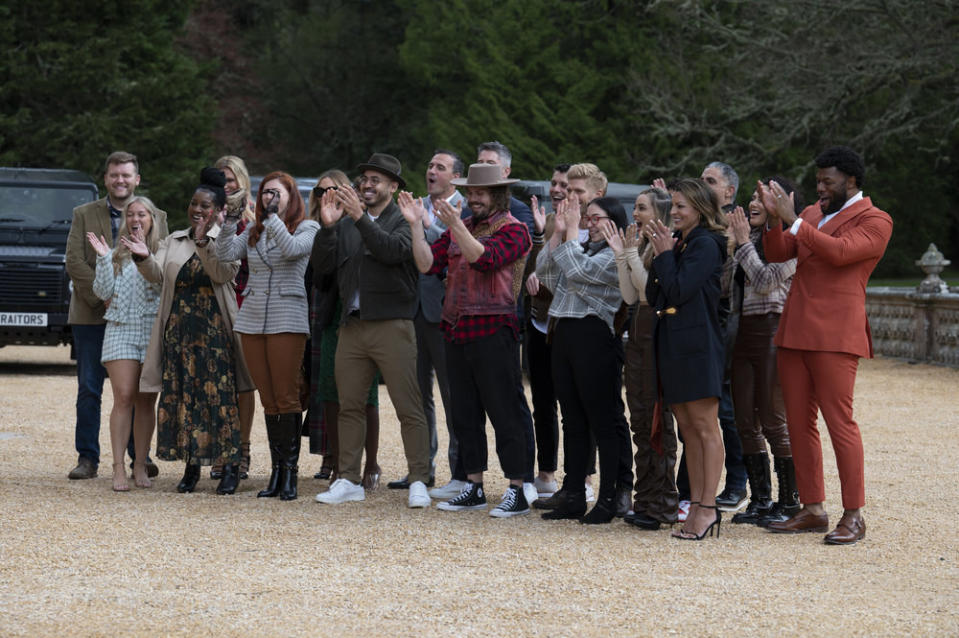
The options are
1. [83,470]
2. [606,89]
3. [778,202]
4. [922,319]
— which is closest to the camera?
[778,202]

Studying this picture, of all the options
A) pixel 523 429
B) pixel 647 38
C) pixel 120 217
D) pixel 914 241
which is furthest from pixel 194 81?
pixel 523 429

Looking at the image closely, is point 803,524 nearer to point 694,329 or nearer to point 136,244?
point 694,329

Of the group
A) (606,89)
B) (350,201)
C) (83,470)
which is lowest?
(83,470)

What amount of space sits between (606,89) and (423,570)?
23468mm

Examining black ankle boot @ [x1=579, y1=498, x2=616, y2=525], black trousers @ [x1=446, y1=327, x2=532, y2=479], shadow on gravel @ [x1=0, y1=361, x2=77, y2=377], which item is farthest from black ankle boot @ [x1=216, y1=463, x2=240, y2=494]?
shadow on gravel @ [x1=0, y1=361, x2=77, y2=377]

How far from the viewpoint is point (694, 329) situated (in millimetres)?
6184

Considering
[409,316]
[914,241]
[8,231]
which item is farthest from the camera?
[914,241]

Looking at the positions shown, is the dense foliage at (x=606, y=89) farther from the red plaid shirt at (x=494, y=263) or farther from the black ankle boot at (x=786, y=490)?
the red plaid shirt at (x=494, y=263)

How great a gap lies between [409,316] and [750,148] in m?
18.7

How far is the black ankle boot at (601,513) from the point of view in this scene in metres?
6.61

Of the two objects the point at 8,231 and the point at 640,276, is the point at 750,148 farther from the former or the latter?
the point at 640,276

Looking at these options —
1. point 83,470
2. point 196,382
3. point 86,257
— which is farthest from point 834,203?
point 83,470

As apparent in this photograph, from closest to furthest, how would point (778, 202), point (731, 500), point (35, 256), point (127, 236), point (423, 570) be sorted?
1. point (423, 570)
2. point (778, 202)
3. point (731, 500)
4. point (127, 236)
5. point (35, 256)

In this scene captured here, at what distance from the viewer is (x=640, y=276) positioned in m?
6.40
